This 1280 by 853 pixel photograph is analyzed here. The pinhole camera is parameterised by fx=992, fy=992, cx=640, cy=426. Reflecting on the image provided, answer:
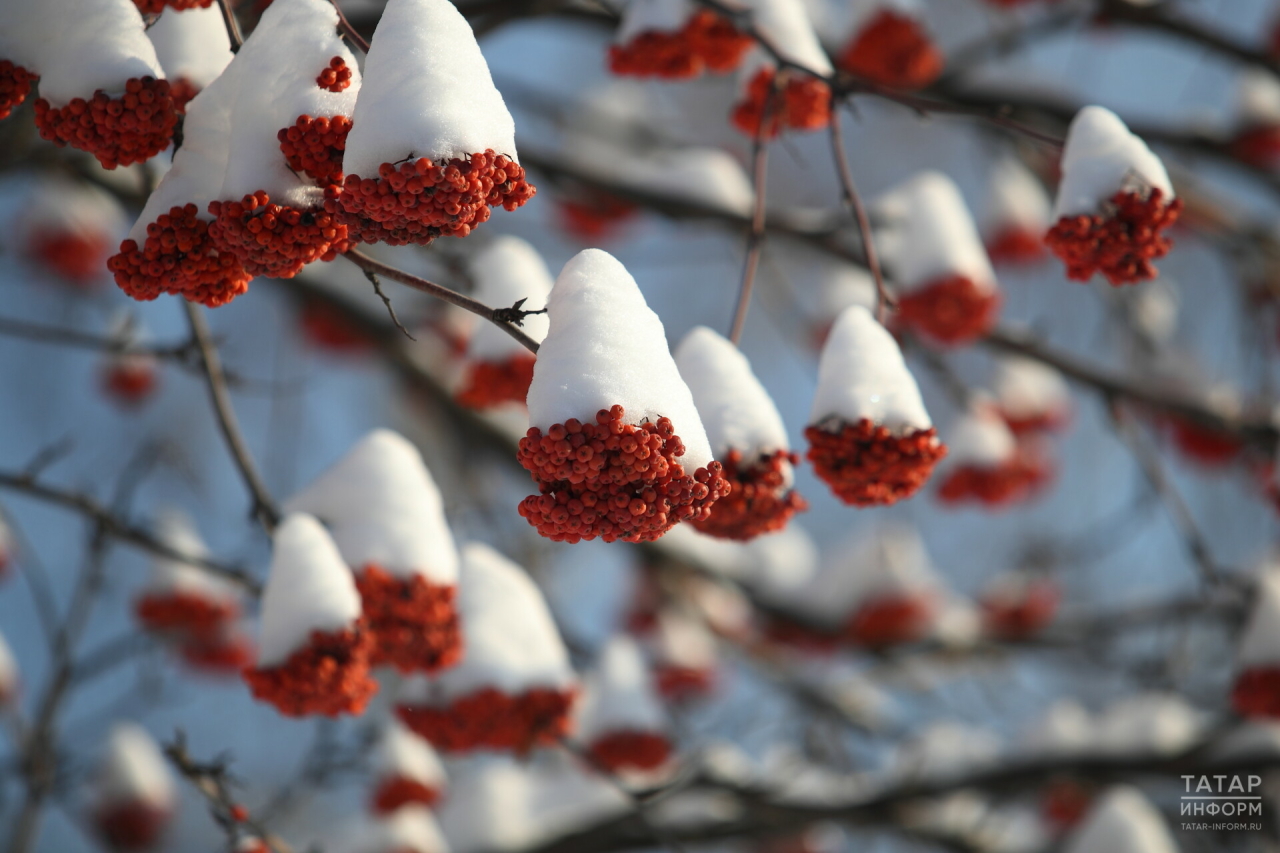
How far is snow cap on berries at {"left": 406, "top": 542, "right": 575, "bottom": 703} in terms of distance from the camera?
3230 millimetres

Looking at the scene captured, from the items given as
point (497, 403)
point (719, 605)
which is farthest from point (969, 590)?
point (497, 403)

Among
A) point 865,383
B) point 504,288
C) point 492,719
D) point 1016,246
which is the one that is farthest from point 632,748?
point 1016,246

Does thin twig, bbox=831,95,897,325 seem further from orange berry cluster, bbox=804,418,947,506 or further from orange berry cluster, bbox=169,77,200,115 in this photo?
orange berry cluster, bbox=169,77,200,115

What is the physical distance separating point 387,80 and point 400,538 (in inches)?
52.1

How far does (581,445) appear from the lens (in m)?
1.57

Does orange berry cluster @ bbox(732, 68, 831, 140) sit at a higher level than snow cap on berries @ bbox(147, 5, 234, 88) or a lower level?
higher

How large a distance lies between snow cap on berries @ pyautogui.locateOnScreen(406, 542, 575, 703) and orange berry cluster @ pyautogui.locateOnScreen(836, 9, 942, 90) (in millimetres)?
2596

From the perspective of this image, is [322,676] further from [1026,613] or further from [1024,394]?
[1026,613]

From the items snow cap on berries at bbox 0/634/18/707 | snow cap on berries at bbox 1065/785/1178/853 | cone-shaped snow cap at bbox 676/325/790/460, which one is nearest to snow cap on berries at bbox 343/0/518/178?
cone-shaped snow cap at bbox 676/325/790/460

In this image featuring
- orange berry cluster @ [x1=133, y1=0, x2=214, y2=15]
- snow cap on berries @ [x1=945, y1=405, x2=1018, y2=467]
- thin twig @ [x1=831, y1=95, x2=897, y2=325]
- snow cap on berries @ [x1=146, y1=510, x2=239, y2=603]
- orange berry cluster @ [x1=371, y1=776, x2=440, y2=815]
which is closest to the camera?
orange berry cluster @ [x1=133, y1=0, x2=214, y2=15]

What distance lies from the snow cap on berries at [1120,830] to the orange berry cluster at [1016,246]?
296 centimetres

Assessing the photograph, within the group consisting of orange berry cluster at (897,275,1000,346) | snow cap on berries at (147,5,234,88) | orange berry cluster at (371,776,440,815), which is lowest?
orange berry cluster at (371,776,440,815)

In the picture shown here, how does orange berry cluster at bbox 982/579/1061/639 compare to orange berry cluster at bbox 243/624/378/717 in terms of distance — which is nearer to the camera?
orange berry cluster at bbox 243/624/378/717

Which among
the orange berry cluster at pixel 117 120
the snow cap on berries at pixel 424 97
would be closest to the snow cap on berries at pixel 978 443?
the snow cap on berries at pixel 424 97
